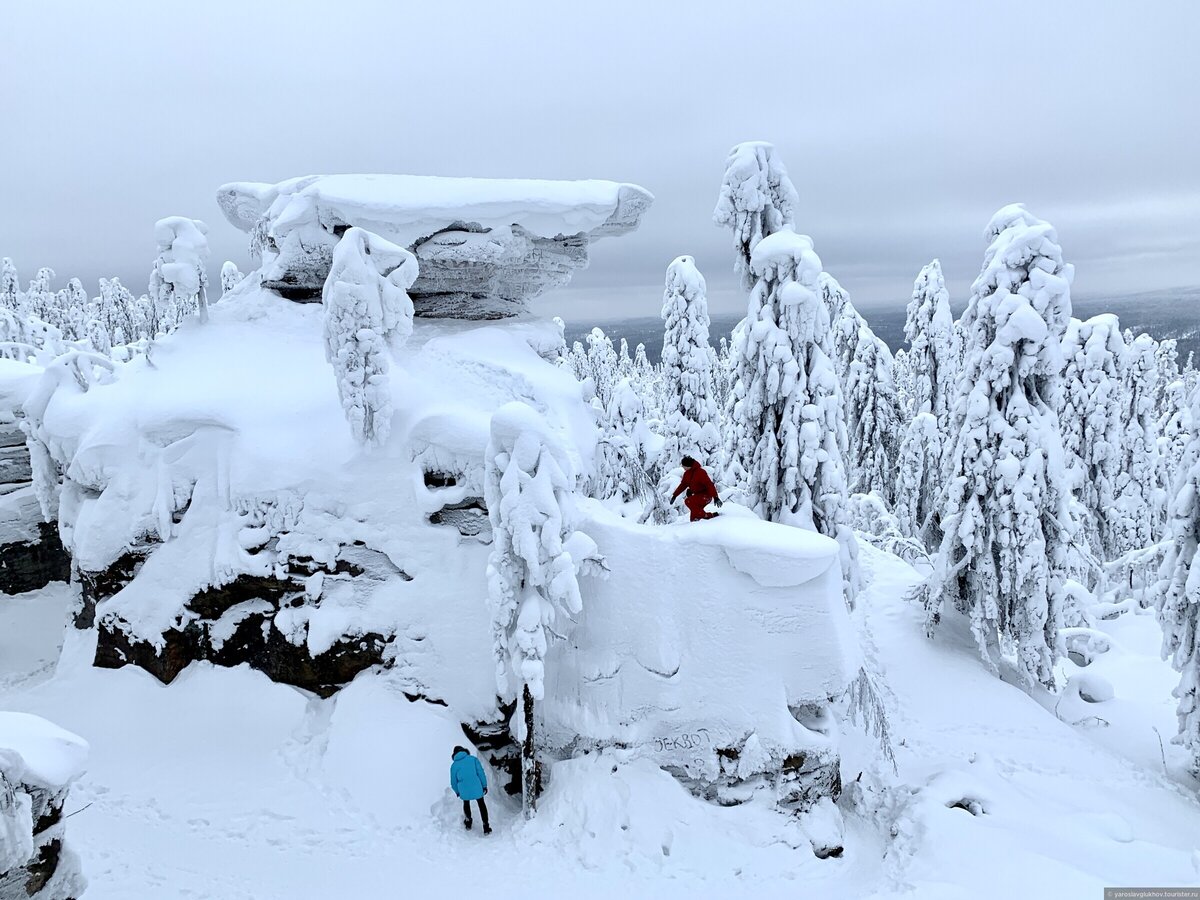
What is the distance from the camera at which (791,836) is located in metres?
8.81

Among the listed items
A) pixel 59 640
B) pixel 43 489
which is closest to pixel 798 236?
pixel 43 489

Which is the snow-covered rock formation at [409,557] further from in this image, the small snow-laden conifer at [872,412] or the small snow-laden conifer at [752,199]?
the small snow-laden conifer at [872,412]

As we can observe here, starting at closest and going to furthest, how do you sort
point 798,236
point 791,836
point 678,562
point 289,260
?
1. point 791,836
2. point 678,562
3. point 798,236
4. point 289,260

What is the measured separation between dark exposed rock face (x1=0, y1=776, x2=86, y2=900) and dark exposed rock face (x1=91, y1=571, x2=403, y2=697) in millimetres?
5200

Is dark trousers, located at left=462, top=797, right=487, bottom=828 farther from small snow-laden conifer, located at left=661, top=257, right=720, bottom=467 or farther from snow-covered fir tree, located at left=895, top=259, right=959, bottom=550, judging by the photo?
snow-covered fir tree, located at left=895, top=259, right=959, bottom=550

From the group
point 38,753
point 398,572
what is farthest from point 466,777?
point 38,753

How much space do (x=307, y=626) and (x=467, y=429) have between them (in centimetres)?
403

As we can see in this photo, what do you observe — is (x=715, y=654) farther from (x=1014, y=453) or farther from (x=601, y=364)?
(x=601, y=364)

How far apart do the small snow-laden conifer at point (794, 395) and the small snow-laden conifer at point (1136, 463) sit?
1829 centimetres

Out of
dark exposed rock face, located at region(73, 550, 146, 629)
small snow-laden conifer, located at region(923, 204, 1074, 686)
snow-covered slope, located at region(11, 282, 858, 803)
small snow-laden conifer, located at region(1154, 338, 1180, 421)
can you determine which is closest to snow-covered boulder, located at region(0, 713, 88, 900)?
snow-covered slope, located at region(11, 282, 858, 803)

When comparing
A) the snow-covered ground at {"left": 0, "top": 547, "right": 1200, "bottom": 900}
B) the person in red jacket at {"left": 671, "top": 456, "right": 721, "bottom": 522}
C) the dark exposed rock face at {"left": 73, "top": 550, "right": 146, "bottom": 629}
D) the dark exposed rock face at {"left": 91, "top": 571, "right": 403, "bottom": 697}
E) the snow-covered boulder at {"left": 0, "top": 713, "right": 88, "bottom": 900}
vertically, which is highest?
the person in red jacket at {"left": 671, "top": 456, "right": 721, "bottom": 522}

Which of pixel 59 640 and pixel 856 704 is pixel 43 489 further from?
pixel 856 704

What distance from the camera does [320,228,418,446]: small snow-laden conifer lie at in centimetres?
1034

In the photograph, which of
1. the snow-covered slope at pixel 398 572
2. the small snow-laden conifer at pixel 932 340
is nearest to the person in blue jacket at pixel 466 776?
the snow-covered slope at pixel 398 572
